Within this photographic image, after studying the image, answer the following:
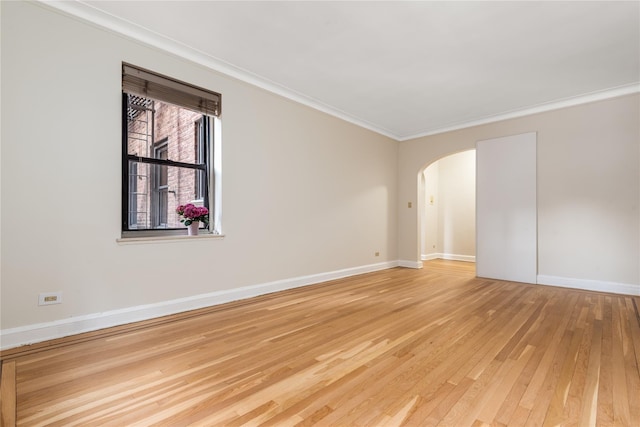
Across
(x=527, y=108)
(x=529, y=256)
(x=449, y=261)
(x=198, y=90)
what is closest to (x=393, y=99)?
(x=527, y=108)

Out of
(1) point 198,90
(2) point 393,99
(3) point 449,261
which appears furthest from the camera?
(3) point 449,261

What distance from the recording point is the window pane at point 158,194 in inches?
130

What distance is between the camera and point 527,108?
16.7ft

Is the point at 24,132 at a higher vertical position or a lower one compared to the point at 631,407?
higher

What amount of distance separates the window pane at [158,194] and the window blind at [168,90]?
73 centimetres

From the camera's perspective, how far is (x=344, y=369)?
2.14 meters

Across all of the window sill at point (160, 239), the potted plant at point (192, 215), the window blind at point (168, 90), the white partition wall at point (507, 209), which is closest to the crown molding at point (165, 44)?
the window blind at point (168, 90)

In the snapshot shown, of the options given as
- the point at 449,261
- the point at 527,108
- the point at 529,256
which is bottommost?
the point at 449,261

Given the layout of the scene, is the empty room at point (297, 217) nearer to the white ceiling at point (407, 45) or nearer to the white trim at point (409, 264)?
the white ceiling at point (407, 45)

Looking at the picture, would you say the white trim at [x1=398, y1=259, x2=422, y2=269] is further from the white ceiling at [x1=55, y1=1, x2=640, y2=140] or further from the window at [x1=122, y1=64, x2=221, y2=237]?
the window at [x1=122, y1=64, x2=221, y2=237]

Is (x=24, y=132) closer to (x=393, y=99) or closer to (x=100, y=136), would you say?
(x=100, y=136)

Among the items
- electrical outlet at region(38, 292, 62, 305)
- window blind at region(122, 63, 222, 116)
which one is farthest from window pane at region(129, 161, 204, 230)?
electrical outlet at region(38, 292, 62, 305)

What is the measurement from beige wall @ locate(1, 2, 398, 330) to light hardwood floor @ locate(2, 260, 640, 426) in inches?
17.2

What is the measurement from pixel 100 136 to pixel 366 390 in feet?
10.2
